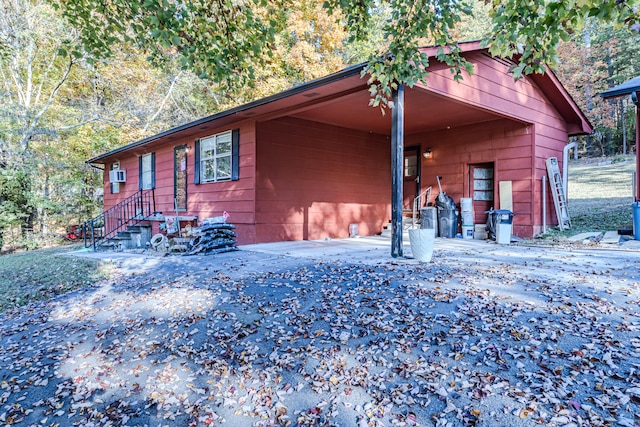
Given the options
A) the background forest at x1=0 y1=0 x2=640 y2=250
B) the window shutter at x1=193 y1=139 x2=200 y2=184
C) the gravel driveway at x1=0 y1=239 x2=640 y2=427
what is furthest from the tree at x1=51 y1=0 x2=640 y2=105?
the background forest at x1=0 y1=0 x2=640 y2=250

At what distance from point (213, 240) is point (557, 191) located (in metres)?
7.78

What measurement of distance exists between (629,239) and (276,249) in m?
6.59

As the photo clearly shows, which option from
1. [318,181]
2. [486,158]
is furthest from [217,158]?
[486,158]

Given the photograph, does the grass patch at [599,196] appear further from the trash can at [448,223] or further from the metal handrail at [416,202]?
the metal handrail at [416,202]

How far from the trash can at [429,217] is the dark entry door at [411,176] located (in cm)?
107

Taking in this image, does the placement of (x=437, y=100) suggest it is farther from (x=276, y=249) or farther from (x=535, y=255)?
(x=276, y=249)

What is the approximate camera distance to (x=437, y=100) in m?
6.86

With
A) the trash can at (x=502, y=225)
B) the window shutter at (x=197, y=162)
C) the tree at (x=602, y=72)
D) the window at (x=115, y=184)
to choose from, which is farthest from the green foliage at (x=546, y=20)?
the tree at (x=602, y=72)

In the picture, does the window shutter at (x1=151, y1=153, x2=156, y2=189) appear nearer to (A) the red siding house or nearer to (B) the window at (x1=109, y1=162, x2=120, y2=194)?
(A) the red siding house

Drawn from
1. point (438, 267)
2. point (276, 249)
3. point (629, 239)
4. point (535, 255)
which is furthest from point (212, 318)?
point (629, 239)

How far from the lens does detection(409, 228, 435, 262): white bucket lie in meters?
5.06

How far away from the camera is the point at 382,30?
3621mm

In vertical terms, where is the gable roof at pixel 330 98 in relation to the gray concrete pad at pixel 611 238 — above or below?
above

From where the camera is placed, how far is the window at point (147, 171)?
11406mm
